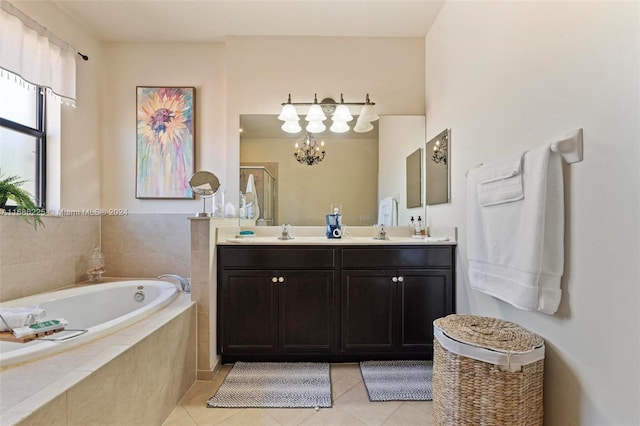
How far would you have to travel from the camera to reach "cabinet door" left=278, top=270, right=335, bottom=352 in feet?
6.88

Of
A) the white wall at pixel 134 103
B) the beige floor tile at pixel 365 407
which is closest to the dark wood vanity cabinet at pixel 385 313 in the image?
the beige floor tile at pixel 365 407

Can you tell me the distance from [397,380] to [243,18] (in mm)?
2967

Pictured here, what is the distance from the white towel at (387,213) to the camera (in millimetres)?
2707

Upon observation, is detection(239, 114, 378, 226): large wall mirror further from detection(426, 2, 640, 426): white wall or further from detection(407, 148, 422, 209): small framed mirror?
detection(426, 2, 640, 426): white wall

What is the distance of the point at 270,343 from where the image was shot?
2.09 m

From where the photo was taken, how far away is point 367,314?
212 centimetres

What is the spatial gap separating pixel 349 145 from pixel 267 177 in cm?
80

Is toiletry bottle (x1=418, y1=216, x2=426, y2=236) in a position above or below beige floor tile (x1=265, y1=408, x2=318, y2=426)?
above

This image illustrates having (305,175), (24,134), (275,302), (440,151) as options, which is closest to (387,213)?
(440,151)

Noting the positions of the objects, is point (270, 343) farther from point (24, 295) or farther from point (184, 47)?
point (184, 47)

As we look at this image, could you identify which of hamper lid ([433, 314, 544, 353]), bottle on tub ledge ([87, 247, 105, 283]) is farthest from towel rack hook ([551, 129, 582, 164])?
bottle on tub ledge ([87, 247, 105, 283])

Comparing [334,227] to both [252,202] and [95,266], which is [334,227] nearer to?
[252,202]

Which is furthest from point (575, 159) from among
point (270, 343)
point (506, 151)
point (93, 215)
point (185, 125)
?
point (93, 215)

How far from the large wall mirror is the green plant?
1409mm
